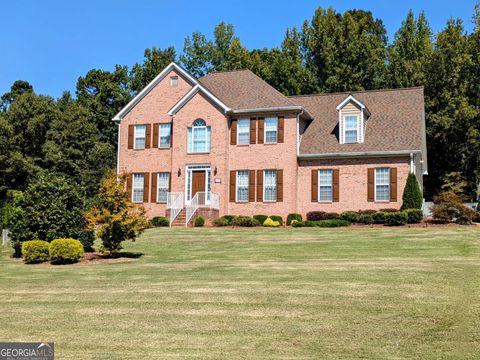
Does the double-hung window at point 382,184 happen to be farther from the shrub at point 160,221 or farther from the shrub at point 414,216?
the shrub at point 160,221

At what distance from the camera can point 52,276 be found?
17.1 metres

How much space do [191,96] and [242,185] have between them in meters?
6.40

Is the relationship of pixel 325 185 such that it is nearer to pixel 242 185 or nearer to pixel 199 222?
pixel 242 185

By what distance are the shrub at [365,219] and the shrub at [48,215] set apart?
562 inches

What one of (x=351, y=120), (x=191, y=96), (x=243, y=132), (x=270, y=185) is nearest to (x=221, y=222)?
(x=270, y=185)

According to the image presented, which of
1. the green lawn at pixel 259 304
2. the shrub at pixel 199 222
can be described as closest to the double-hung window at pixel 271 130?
the shrub at pixel 199 222

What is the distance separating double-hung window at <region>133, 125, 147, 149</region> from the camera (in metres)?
36.9

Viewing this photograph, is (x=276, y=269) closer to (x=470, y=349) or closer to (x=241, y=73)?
(x=470, y=349)

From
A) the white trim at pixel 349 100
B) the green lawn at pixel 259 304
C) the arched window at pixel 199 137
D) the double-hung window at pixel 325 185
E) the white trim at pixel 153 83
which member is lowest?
the green lawn at pixel 259 304

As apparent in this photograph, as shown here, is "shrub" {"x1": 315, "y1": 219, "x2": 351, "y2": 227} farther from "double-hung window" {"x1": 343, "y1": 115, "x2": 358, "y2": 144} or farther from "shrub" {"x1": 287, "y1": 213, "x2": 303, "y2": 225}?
"double-hung window" {"x1": 343, "y1": 115, "x2": 358, "y2": 144}

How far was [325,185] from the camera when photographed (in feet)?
108

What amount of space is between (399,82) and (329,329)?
134 feet

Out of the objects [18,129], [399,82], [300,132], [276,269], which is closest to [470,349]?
[276,269]

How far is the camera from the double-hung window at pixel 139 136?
121 feet
